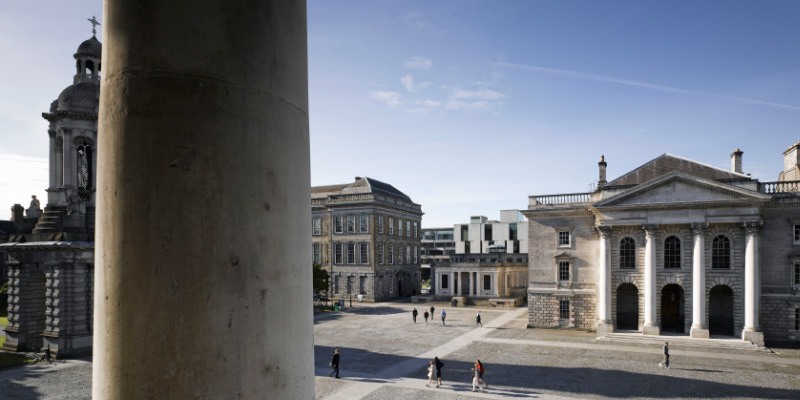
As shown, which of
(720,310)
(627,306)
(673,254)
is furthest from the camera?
(627,306)

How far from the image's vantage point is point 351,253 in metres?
57.2

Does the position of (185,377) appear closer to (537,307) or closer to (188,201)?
(188,201)

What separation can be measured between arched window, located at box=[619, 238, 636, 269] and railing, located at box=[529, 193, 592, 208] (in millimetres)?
3910

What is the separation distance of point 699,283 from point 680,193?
582 cm

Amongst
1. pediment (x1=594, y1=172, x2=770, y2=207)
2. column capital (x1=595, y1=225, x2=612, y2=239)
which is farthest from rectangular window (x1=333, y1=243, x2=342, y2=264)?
pediment (x1=594, y1=172, x2=770, y2=207)

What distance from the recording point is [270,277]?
2451mm

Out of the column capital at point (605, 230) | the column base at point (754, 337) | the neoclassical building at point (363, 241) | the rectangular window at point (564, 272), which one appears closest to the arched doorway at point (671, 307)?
the column base at point (754, 337)

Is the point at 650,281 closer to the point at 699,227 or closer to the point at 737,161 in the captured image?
the point at 699,227

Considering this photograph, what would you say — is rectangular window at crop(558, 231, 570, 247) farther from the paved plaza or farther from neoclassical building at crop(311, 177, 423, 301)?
neoclassical building at crop(311, 177, 423, 301)

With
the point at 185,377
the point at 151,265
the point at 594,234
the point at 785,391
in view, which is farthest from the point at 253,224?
the point at 594,234

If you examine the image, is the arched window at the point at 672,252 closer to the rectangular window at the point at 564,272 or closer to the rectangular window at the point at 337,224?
the rectangular window at the point at 564,272

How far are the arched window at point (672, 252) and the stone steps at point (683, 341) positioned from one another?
4.72 metres

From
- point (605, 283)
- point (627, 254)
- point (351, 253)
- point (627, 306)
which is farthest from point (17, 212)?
point (627, 306)

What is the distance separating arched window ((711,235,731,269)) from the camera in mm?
Answer: 30984
